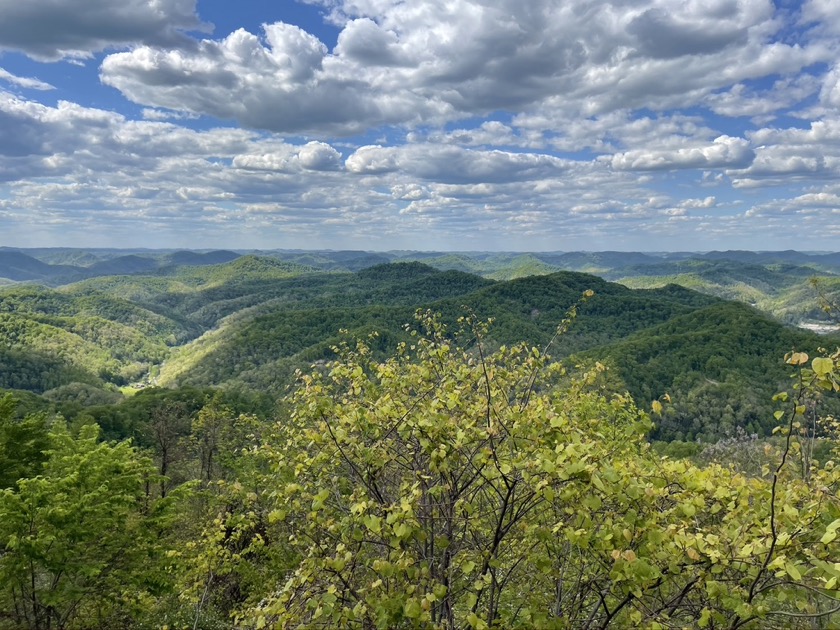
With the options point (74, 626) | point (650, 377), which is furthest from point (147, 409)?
point (650, 377)

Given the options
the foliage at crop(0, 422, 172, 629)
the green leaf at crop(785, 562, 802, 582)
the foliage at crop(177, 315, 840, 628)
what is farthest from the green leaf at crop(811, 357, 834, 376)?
the foliage at crop(0, 422, 172, 629)

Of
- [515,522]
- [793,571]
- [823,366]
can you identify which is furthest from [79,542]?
[823,366]

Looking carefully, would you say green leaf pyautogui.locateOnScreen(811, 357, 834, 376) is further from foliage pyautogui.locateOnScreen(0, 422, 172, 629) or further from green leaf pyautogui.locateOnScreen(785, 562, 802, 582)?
foliage pyautogui.locateOnScreen(0, 422, 172, 629)

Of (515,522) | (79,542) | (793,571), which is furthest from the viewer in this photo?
(79,542)

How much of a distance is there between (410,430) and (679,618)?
488 centimetres

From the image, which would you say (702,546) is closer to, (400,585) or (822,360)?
(822,360)

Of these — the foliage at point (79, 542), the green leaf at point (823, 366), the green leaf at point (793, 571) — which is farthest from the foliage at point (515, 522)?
the foliage at point (79, 542)

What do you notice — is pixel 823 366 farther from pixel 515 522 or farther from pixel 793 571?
pixel 515 522

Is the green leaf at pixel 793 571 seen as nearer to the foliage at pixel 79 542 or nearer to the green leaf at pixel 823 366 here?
the green leaf at pixel 823 366

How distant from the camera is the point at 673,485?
25.4ft

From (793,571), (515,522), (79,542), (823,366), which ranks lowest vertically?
(79,542)

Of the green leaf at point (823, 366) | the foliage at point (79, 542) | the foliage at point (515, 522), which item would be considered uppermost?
the green leaf at point (823, 366)

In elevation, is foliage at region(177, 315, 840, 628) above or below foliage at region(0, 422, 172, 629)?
above

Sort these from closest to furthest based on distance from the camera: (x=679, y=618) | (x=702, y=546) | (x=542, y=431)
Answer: (x=702, y=546) → (x=542, y=431) → (x=679, y=618)
